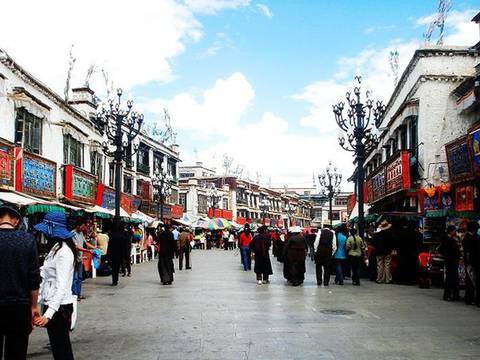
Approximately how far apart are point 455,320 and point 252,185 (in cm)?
8040

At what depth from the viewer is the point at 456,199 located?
15.2 metres

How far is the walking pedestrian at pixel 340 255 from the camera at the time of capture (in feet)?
52.8

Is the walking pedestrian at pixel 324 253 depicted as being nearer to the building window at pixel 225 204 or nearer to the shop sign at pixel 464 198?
the shop sign at pixel 464 198

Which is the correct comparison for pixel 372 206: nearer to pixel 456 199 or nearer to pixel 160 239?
pixel 456 199

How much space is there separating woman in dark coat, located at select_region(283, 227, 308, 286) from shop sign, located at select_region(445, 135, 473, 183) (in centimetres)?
451

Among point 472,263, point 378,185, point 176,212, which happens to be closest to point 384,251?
point 472,263

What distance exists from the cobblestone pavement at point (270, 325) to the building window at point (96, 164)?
1739 centimetres

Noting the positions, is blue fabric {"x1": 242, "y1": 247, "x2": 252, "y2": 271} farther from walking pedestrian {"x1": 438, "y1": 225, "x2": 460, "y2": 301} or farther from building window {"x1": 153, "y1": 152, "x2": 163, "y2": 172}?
building window {"x1": 153, "y1": 152, "x2": 163, "y2": 172}

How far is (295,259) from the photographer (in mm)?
15695

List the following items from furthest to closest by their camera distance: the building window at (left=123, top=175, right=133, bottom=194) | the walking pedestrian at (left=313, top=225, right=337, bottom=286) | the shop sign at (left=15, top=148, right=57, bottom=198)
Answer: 1. the building window at (left=123, top=175, right=133, bottom=194)
2. the shop sign at (left=15, top=148, right=57, bottom=198)
3. the walking pedestrian at (left=313, top=225, right=337, bottom=286)

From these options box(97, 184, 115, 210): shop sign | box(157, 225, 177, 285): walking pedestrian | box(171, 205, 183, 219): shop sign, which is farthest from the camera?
box(171, 205, 183, 219): shop sign

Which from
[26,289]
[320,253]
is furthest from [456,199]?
[26,289]

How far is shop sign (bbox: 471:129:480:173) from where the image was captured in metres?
13.3

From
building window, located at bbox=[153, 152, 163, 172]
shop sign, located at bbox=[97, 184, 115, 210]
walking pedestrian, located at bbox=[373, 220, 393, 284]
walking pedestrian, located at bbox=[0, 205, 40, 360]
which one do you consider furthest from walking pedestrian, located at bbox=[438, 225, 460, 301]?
building window, located at bbox=[153, 152, 163, 172]
